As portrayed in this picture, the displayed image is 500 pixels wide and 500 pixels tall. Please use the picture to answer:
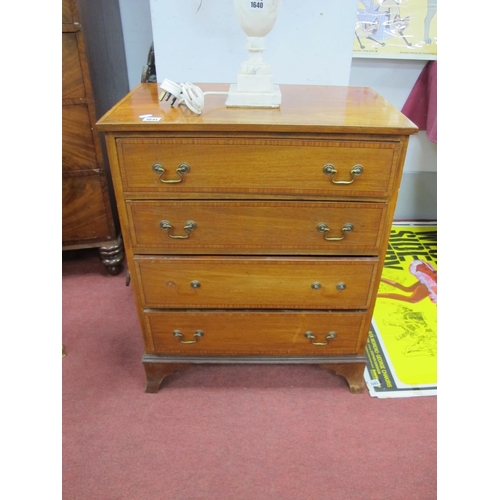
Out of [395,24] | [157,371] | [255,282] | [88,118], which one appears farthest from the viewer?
[395,24]

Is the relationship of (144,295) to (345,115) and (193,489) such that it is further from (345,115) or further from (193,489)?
(345,115)

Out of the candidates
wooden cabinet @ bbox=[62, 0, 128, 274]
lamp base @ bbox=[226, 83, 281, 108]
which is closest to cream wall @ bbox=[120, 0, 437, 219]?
wooden cabinet @ bbox=[62, 0, 128, 274]

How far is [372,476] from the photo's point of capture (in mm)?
1163

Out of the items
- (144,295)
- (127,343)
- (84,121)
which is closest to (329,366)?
(144,295)

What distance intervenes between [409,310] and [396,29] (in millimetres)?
1282

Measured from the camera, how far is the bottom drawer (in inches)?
50.0

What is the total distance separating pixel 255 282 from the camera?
3.97ft

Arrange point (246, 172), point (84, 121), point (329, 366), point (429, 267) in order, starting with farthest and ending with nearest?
→ point (429, 267), point (84, 121), point (329, 366), point (246, 172)

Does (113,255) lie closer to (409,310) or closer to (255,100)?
(255,100)

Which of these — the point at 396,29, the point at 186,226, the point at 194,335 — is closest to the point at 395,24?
the point at 396,29

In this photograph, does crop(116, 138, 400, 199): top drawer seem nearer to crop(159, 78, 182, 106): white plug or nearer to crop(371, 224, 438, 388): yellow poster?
crop(159, 78, 182, 106): white plug

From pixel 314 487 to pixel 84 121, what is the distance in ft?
4.92

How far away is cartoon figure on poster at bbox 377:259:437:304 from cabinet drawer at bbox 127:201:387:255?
29.5 inches

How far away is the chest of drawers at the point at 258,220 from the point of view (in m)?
1.00
